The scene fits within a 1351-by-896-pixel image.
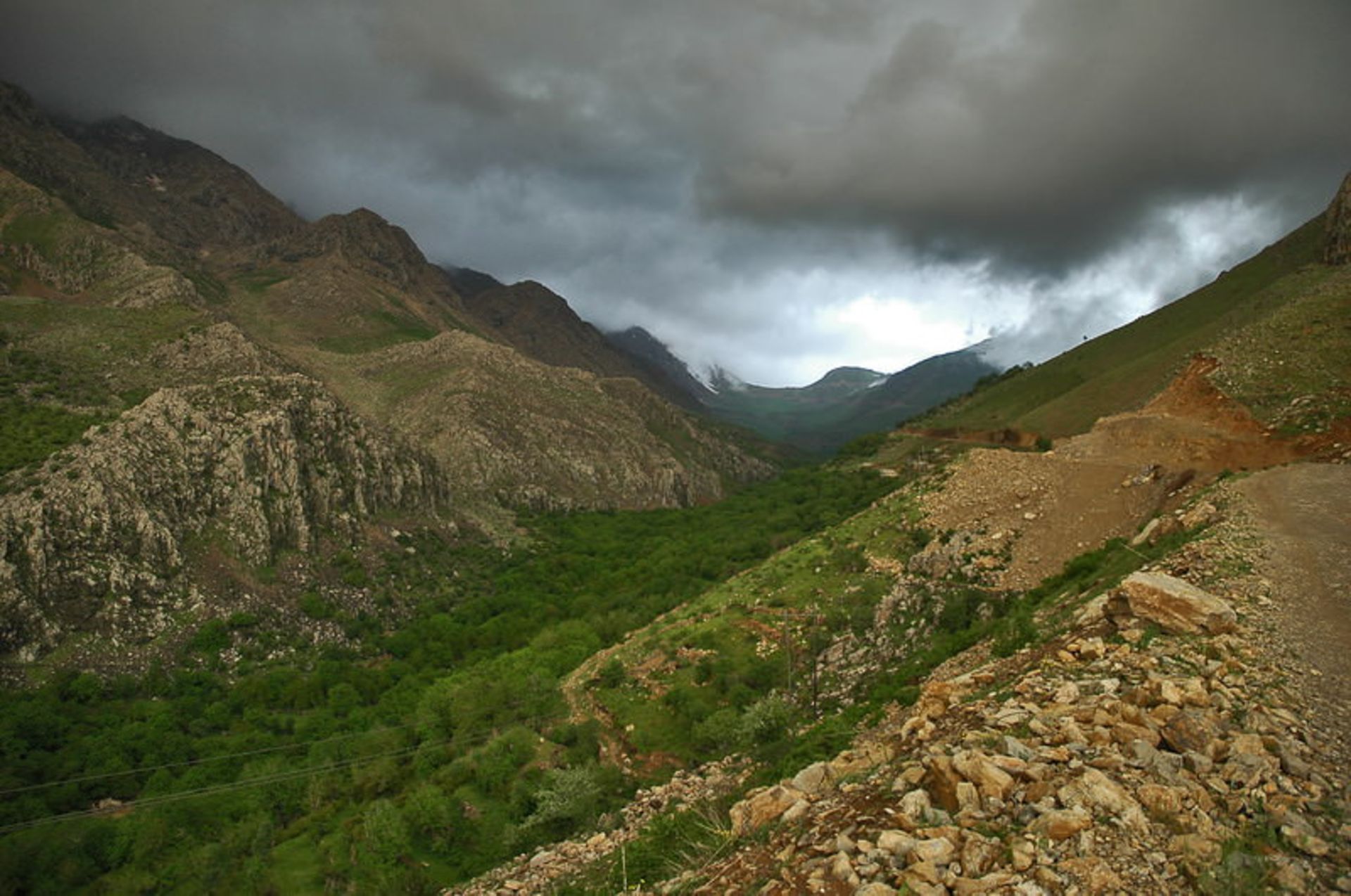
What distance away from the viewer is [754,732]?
76.3ft

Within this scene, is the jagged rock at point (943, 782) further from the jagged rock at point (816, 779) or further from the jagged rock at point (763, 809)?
the jagged rock at point (763, 809)

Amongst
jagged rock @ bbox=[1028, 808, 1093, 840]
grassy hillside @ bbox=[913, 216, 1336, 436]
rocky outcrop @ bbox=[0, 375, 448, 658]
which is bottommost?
jagged rock @ bbox=[1028, 808, 1093, 840]

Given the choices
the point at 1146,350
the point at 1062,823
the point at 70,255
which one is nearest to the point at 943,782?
the point at 1062,823

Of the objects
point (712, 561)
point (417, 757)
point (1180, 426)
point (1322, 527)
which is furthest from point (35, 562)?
point (1180, 426)

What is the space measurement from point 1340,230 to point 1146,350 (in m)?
23.2

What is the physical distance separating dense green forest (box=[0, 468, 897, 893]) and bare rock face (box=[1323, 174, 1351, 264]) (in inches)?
1895

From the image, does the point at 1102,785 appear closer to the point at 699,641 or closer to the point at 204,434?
the point at 699,641

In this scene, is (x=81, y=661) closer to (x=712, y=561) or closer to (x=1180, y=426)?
(x=712, y=561)

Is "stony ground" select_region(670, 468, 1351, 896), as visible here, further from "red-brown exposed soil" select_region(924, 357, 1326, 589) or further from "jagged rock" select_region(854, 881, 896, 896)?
"red-brown exposed soil" select_region(924, 357, 1326, 589)

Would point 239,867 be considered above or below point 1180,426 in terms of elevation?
below

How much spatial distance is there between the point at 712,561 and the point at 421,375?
111 m

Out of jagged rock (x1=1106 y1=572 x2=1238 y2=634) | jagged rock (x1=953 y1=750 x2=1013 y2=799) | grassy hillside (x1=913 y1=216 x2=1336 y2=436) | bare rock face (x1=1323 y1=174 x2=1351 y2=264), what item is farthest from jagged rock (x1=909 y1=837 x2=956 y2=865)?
bare rock face (x1=1323 y1=174 x2=1351 y2=264)

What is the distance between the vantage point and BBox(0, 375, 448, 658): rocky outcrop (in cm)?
5400

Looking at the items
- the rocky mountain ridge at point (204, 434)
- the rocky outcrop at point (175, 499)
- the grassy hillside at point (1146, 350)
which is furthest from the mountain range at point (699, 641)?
the grassy hillside at point (1146, 350)
